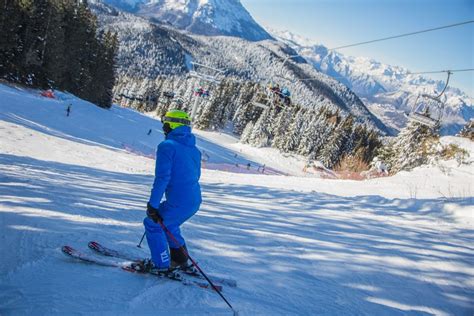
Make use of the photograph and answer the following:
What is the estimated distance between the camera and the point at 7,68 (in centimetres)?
3372

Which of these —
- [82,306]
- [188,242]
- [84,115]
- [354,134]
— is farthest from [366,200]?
[354,134]

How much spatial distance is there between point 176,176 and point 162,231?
0.73 meters

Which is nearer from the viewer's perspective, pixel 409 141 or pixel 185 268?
pixel 185 268

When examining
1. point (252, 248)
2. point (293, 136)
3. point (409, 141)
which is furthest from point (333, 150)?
point (252, 248)

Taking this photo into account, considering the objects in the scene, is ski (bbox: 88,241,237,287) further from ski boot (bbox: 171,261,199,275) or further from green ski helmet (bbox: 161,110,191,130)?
green ski helmet (bbox: 161,110,191,130)

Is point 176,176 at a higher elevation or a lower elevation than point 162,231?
higher

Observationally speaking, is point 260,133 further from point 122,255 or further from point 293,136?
point 122,255

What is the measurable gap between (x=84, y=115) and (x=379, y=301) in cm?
3170

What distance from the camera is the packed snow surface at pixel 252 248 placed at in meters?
3.79

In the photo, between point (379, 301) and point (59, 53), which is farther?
point (59, 53)

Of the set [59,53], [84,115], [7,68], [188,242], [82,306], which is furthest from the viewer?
[59,53]

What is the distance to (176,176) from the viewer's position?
4.01 m

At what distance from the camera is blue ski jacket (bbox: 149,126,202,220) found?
3.88 m

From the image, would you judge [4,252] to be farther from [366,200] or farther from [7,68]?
[7,68]
